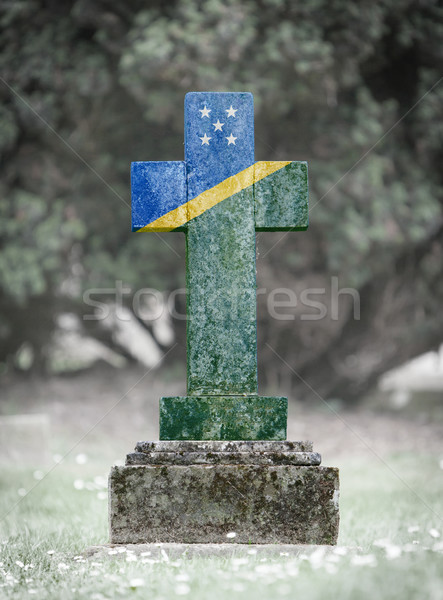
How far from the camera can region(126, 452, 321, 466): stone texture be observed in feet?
10.3

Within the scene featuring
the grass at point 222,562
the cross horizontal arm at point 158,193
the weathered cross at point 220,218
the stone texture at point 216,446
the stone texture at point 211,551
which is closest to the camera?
the grass at point 222,562

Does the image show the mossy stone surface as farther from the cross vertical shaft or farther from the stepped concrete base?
the stepped concrete base

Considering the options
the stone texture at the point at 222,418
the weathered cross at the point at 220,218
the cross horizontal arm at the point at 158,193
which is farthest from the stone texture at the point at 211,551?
the cross horizontal arm at the point at 158,193

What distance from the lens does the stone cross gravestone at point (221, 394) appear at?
3.05 m

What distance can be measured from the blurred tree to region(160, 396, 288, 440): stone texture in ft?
15.4

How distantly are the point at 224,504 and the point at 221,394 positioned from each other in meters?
0.59

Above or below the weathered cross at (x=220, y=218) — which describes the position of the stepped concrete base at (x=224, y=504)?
below

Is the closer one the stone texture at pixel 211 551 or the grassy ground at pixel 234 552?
the grassy ground at pixel 234 552

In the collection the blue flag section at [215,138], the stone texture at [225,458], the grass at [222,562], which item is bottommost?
the grass at [222,562]

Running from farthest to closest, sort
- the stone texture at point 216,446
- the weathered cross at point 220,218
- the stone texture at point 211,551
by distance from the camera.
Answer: the weathered cross at point 220,218 < the stone texture at point 216,446 < the stone texture at point 211,551

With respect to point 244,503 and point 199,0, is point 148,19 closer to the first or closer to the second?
point 199,0

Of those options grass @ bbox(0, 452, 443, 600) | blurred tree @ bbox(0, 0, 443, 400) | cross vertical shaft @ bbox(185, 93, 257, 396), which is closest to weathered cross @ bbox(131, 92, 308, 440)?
cross vertical shaft @ bbox(185, 93, 257, 396)

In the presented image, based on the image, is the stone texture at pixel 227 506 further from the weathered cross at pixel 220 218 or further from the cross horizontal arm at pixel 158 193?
the cross horizontal arm at pixel 158 193

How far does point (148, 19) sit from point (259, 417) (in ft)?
18.6
